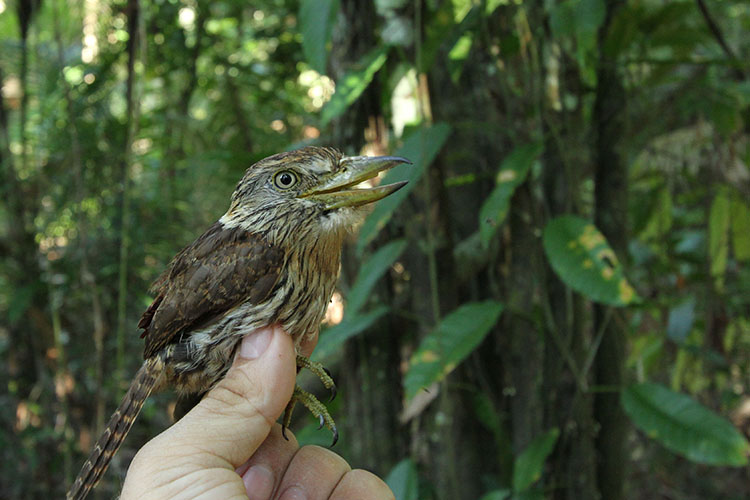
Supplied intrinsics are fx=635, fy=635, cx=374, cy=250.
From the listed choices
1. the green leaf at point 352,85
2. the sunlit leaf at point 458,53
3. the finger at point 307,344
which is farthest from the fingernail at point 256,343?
the sunlit leaf at point 458,53

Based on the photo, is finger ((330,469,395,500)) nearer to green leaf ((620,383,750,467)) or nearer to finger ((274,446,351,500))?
finger ((274,446,351,500))

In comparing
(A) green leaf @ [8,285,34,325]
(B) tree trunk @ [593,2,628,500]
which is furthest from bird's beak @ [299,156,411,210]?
(A) green leaf @ [8,285,34,325]

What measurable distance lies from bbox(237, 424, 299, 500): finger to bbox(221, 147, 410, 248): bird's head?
55 centimetres

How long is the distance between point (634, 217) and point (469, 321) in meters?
1.56

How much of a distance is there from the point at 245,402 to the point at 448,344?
86 cm

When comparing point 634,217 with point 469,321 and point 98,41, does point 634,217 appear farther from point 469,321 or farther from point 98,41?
point 98,41

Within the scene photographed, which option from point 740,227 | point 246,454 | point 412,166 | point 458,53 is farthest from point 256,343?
point 740,227

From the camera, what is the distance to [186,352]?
55.1 inches

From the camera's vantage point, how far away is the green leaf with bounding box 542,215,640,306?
1791 millimetres

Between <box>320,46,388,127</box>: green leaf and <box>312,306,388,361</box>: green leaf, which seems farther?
<box>312,306,388,361</box>: green leaf

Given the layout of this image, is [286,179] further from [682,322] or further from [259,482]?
[682,322]

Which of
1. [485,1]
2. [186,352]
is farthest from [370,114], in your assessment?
[186,352]

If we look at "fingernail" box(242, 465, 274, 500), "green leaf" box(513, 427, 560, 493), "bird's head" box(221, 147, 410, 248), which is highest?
"bird's head" box(221, 147, 410, 248)

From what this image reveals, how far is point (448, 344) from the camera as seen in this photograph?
2.01m
